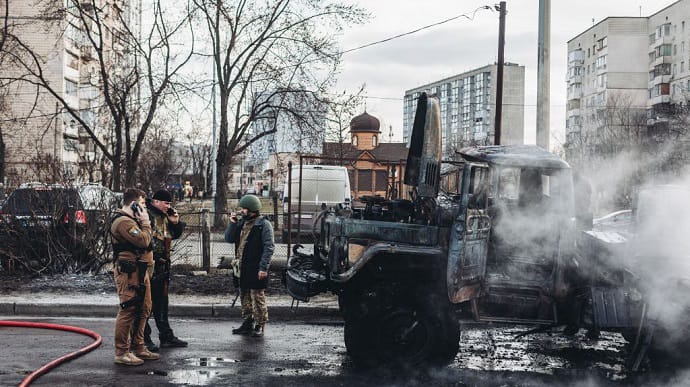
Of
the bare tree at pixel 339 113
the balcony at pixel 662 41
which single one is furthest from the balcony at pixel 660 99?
the bare tree at pixel 339 113

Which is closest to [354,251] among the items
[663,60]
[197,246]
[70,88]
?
[197,246]

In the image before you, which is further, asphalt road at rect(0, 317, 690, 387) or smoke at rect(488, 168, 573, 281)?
smoke at rect(488, 168, 573, 281)

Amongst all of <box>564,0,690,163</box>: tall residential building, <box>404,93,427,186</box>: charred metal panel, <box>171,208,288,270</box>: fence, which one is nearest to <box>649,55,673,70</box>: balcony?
<box>564,0,690,163</box>: tall residential building

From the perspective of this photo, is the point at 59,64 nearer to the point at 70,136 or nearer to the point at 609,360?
the point at 70,136

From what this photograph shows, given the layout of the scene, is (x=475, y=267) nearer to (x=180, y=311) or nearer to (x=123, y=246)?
(x=123, y=246)

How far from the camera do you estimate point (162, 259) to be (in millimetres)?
8227

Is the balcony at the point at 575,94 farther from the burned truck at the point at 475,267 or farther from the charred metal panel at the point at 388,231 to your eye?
the charred metal panel at the point at 388,231

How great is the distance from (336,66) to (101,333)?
707 inches

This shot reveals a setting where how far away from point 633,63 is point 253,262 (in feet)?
250

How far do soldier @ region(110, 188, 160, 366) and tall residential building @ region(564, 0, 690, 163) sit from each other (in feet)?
207

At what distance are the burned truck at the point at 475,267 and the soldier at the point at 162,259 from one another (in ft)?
6.61

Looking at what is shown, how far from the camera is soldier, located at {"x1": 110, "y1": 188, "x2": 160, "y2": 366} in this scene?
7.28m

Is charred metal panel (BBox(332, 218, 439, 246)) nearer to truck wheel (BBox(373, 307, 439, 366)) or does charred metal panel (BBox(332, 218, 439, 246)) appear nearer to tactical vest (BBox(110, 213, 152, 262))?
truck wheel (BBox(373, 307, 439, 366))

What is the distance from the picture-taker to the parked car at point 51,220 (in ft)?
40.3
